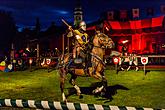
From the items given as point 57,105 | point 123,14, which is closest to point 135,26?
point 123,14

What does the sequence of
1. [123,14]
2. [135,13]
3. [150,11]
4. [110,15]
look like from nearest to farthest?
[135,13], [110,15], [123,14], [150,11]

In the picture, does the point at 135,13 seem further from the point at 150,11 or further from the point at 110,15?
the point at 110,15

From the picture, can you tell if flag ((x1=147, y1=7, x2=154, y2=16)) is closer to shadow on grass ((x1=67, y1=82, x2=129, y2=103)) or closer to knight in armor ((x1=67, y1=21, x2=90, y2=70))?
shadow on grass ((x1=67, y1=82, x2=129, y2=103))

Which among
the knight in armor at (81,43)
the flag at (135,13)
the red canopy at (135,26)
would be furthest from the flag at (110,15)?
the knight in armor at (81,43)

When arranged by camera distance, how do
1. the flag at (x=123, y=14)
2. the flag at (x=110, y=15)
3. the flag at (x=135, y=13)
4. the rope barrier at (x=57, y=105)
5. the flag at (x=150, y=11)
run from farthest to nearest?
the flag at (x=150, y=11), the flag at (x=123, y=14), the flag at (x=110, y=15), the flag at (x=135, y=13), the rope barrier at (x=57, y=105)

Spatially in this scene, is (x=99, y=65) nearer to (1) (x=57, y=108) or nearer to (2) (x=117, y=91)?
(2) (x=117, y=91)

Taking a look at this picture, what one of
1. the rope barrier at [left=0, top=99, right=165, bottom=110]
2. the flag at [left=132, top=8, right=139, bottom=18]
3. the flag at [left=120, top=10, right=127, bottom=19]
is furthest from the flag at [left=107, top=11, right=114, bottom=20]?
the rope barrier at [left=0, top=99, right=165, bottom=110]

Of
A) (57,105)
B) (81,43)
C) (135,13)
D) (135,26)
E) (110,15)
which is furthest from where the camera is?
(110,15)

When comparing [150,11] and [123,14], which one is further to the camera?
[150,11]

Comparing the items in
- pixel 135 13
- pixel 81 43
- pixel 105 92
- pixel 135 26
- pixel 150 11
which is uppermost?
pixel 150 11

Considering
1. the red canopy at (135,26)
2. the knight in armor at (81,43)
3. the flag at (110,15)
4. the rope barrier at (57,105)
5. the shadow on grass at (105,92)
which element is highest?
the flag at (110,15)

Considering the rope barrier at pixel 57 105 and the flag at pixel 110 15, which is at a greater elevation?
the flag at pixel 110 15

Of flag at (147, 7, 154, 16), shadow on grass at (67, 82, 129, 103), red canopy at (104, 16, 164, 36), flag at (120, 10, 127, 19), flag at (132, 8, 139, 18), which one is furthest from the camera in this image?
flag at (147, 7, 154, 16)

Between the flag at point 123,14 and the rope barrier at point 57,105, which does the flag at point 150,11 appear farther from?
the rope barrier at point 57,105
